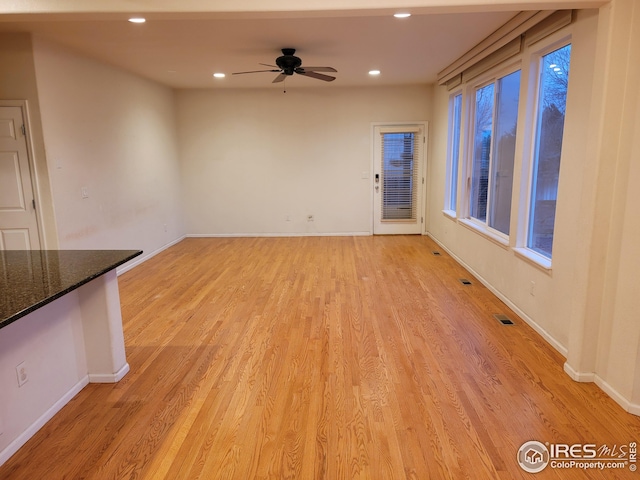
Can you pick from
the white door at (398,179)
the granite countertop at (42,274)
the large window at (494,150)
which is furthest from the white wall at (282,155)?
the granite countertop at (42,274)

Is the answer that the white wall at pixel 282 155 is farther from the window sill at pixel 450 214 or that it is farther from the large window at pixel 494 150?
the large window at pixel 494 150

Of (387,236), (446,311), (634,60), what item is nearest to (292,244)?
(387,236)

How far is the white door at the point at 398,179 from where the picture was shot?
24.1ft

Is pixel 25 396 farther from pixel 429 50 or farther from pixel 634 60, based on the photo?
pixel 429 50

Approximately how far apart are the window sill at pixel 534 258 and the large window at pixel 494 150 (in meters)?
0.61

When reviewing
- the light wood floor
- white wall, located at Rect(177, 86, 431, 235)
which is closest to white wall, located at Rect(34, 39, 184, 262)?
white wall, located at Rect(177, 86, 431, 235)

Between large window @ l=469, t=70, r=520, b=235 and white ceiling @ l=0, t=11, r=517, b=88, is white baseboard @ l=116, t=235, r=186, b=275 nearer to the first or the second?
white ceiling @ l=0, t=11, r=517, b=88

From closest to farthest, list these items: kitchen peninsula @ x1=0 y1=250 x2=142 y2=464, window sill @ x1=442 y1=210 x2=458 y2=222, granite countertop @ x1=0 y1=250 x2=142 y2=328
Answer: granite countertop @ x1=0 y1=250 x2=142 y2=328 < kitchen peninsula @ x1=0 y1=250 x2=142 y2=464 < window sill @ x1=442 y1=210 x2=458 y2=222

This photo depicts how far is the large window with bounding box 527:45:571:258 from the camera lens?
10.8 ft

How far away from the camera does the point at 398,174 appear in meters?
7.50

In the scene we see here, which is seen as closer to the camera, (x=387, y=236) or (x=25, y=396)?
(x=25, y=396)

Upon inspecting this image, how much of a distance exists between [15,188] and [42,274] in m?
2.39

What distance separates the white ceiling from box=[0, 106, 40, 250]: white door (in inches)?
33.3

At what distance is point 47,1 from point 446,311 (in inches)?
151
